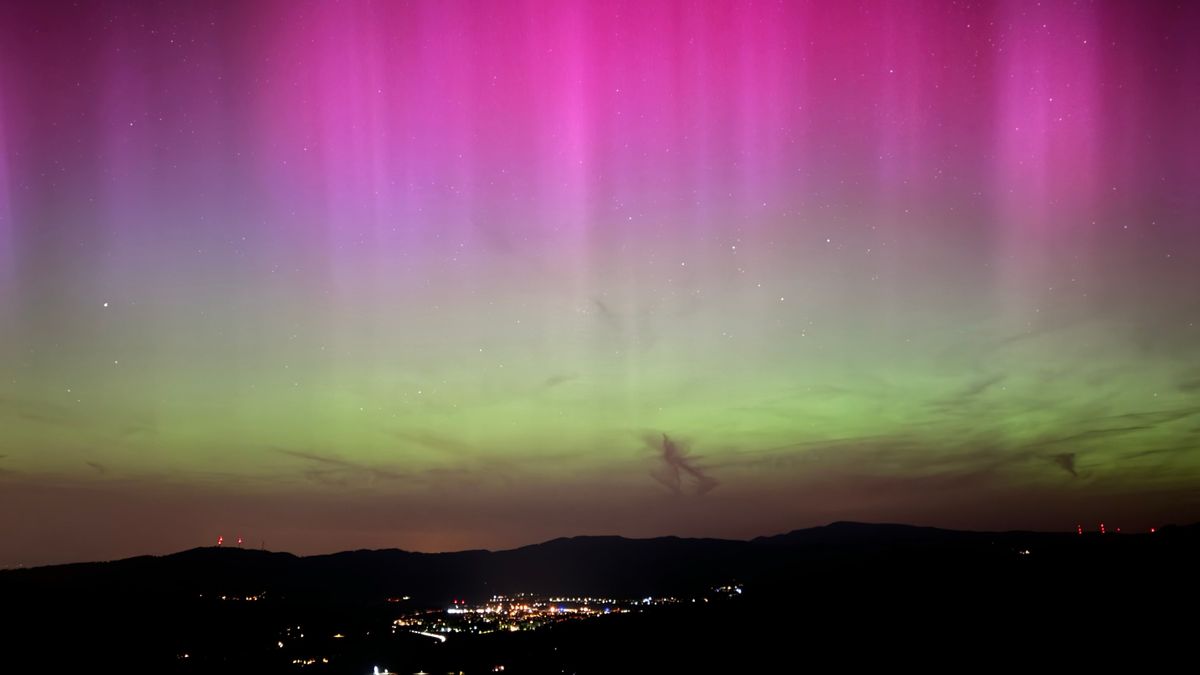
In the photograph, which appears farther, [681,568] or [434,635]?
[681,568]

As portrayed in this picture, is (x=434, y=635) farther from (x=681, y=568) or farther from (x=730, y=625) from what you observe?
(x=681, y=568)

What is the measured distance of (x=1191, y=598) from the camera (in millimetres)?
61031

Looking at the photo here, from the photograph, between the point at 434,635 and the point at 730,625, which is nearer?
the point at 730,625

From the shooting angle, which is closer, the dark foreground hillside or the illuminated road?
the dark foreground hillside

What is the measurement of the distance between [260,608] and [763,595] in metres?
71.3

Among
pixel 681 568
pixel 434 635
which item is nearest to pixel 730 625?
pixel 434 635

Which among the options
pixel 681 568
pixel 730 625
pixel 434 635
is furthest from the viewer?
pixel 681 568

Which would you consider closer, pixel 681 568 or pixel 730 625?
pixel 730 625

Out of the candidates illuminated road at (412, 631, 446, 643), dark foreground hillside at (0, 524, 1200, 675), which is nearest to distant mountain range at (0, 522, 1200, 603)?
dark foreground hillside at (0, 524, 1200, 675)

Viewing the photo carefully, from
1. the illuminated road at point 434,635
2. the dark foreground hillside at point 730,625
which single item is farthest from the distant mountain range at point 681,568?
the illuminated road at point 434,635

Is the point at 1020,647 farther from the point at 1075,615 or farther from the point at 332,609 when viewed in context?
the point at 332,609

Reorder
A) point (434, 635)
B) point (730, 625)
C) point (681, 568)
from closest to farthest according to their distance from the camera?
point (730, 625), point (434, 635), point (681, 568)

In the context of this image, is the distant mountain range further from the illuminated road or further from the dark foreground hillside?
the illuminated road

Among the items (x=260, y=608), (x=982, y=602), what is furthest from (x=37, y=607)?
(x=982, y=602)
